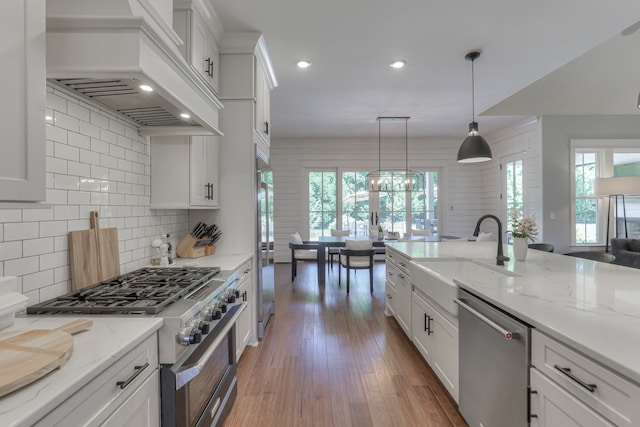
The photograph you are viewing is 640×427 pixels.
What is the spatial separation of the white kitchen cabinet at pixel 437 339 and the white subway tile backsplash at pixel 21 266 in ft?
7.02

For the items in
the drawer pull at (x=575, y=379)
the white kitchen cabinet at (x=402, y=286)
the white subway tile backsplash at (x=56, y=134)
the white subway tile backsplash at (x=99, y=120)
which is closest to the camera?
the drawer pull at (x=575, y=379)

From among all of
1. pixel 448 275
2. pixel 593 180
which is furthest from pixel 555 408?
pixel 593 180

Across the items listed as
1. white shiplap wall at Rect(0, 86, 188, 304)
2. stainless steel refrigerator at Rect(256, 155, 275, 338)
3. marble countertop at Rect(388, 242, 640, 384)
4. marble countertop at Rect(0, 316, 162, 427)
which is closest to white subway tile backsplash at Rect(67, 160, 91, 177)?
white shiplap wall at Rect(0, 86, 188, 304)

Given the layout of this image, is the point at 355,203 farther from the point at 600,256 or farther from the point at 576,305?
the point at 576,305

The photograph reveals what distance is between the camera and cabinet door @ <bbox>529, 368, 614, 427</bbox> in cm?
90

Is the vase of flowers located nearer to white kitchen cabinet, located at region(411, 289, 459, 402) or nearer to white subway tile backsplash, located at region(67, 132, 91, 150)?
white kitchen cabinet, located at region(411, 289, 459, 402)

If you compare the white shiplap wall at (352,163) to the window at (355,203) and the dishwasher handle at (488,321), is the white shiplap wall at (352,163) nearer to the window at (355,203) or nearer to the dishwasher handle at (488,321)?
the window at (355,203)

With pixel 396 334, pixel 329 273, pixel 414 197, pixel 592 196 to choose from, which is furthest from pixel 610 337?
pixel 414 197

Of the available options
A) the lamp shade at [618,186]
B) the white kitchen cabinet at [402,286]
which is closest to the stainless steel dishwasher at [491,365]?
the white kitchen cabinet at [402,286]

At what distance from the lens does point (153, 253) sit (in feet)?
7.24

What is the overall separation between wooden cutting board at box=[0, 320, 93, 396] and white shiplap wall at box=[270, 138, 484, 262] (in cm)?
602

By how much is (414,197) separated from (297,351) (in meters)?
5.36

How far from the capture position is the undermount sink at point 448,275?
1774 millimetres

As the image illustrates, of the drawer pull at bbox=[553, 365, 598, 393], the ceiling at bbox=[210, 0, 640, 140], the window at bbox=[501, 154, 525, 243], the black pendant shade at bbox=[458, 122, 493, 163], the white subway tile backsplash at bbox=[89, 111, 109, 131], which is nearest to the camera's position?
the drawer pull at bbox=[553, 365, 598, 393]
